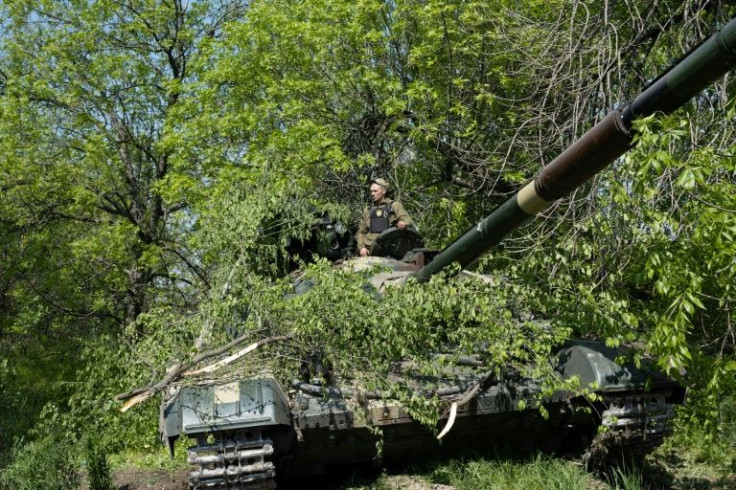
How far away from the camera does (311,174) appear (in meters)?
12.9

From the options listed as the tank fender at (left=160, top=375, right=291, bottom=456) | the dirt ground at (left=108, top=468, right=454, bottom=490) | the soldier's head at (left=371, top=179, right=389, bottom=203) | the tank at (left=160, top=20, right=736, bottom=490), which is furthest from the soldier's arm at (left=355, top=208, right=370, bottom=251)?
the tank fender at (left=160, top=375, right=291, bottom=456)

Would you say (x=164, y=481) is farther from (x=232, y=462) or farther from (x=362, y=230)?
(x=362, y=230)

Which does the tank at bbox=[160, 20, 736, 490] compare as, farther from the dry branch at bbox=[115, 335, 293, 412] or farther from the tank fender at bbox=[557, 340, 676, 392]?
the dry branch at bbox=[115, 335, 293, 412]

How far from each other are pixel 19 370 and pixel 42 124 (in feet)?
13.7

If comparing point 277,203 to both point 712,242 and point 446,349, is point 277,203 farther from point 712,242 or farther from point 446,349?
point 712,242

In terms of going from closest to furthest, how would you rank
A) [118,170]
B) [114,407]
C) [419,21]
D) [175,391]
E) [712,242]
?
[712,242] → [114,407] → [175,391] → [419,21] → [118,170]

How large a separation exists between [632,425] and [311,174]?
23.3 feet

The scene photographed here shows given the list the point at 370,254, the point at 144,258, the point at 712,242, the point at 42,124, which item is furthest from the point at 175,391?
the point at 42,124

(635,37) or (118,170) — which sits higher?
(118,170)

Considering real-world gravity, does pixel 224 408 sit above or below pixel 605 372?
above

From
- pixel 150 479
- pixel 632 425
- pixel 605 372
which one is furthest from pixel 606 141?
pixel 150 479

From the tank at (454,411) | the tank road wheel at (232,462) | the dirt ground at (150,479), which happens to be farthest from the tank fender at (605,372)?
the dirt ground at (150,479)

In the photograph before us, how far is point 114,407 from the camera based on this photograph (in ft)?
20.1

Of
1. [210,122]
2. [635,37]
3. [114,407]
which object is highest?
[210,122]
